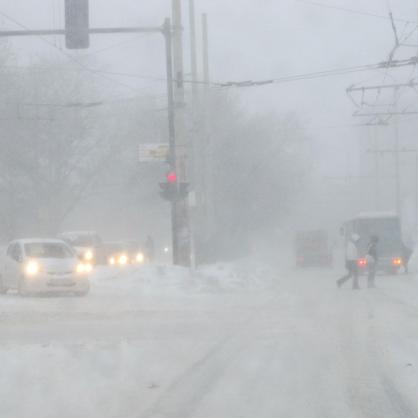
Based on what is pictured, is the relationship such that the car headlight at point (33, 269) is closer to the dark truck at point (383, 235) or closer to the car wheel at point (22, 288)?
the car wheel at point (22, 288)

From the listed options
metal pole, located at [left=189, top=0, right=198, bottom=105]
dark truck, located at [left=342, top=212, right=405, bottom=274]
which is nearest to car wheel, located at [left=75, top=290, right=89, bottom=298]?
metal pole, located at [left=189, top=0, right=198, bottom=105]

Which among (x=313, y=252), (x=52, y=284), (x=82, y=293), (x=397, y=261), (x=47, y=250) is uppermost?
(x=47, y=250)

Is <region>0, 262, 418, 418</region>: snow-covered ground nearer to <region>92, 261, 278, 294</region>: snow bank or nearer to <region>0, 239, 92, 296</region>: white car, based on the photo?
<region>0, 239, 92, 296</region>: white car

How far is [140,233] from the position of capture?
76.9m

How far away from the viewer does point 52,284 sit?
24922 mm

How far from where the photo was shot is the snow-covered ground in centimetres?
955

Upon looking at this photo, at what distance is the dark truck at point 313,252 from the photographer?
6175cm

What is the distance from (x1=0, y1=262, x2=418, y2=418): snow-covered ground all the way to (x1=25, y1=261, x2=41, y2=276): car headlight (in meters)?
1.39

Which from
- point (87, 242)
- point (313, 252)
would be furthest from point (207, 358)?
point (313, 252)

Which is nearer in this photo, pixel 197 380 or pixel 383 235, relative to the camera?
pixel 197 380

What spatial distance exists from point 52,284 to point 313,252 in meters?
38.4

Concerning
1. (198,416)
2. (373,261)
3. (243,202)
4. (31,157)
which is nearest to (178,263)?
(373,261)

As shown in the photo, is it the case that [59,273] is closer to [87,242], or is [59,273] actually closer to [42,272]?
[42,272]

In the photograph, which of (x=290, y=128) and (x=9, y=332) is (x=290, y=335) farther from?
(x=290, y=128)
